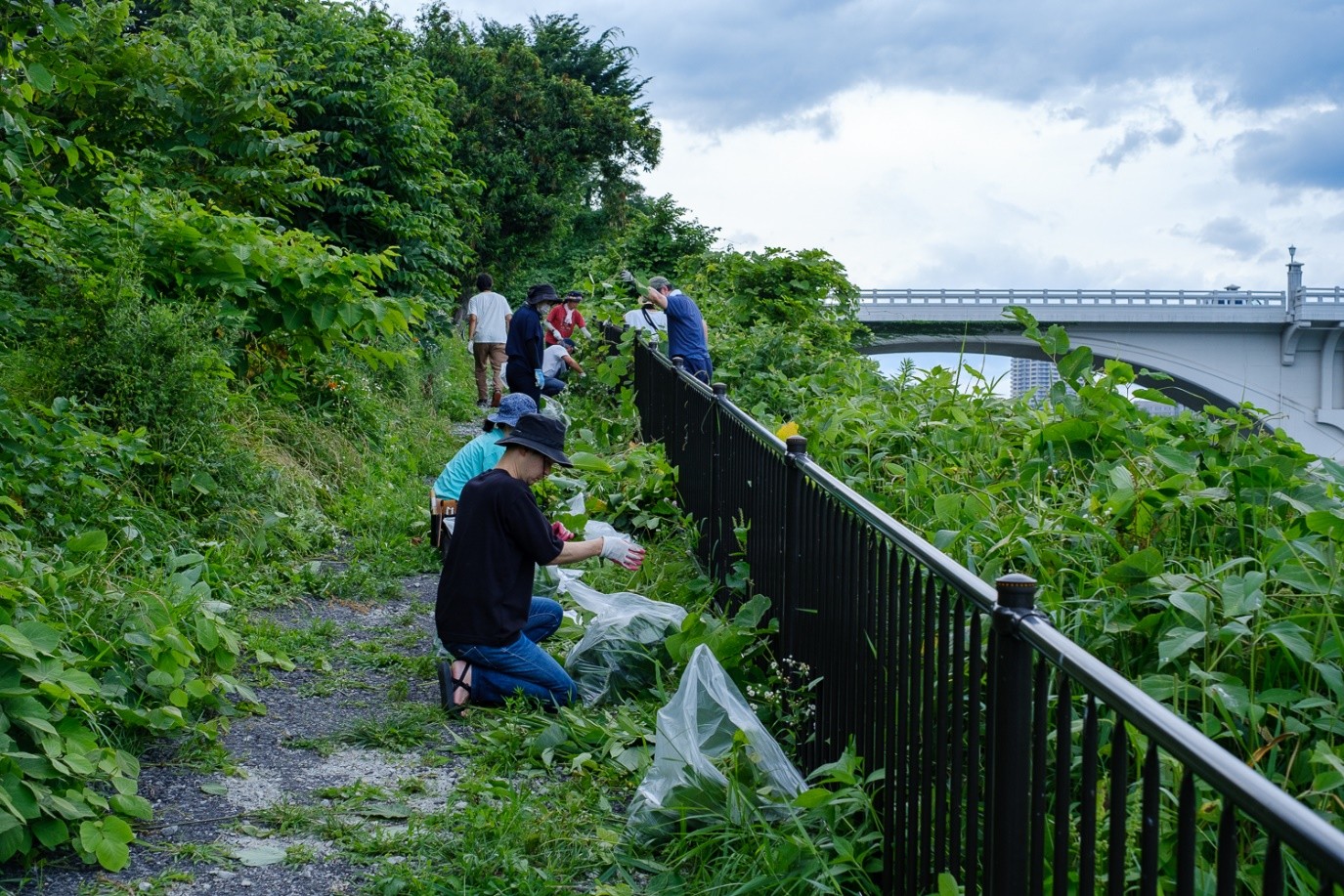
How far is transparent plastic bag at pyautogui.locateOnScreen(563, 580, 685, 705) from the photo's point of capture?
496cm

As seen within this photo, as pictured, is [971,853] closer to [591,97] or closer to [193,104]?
[193,104]

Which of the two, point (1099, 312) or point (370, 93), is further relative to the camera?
point (1099, 312)

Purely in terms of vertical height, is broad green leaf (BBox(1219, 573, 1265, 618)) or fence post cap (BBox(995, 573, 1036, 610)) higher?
fence post cap (BBox(995, 573, 1036, 610))

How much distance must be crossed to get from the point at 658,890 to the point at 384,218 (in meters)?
10.5

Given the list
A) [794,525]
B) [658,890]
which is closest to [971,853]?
[658,890]

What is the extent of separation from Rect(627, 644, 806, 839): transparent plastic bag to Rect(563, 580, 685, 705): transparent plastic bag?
1.16 meters

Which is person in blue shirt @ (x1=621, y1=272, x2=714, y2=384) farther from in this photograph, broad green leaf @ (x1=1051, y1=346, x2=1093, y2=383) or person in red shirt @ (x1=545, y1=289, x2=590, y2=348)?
broad green leaf @ (x1=1051, y1=346, x2=1093, y2=383)

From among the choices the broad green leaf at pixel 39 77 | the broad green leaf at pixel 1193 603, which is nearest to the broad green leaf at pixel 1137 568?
the broad green leaf at pixel 1193 603

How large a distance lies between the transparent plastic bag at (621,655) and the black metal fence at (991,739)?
576 millimetres

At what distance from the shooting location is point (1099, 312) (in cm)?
5328

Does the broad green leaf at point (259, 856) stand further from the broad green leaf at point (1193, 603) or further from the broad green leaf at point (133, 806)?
the broad green leaf at point (1193, 603)

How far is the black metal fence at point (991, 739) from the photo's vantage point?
150 centimetres

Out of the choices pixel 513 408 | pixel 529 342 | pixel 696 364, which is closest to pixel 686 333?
pixel 696 364

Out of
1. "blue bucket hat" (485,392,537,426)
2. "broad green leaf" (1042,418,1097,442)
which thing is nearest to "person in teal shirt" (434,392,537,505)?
"blue bucket hat" (485,392,537,426)
